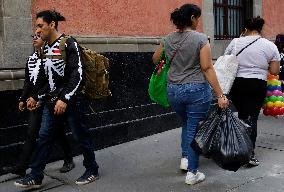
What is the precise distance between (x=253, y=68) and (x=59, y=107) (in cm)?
234

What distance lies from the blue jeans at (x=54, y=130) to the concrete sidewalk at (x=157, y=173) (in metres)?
0.37

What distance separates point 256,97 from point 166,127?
2341mm

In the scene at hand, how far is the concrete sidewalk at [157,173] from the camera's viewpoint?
163 inches

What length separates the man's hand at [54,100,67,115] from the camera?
3.81 meters

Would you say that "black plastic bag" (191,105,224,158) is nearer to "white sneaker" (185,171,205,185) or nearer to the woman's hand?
the woman's hand

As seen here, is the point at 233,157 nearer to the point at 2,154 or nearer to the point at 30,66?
the point at 30,66

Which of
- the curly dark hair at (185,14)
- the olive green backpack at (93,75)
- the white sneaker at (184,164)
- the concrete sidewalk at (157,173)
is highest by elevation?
the curly dark hair at (185,14)

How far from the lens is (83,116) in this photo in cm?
422

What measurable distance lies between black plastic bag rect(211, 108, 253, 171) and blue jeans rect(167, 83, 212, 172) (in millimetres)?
261

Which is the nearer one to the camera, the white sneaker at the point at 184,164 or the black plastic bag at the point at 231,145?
the black plastic bag at the point at 231,145

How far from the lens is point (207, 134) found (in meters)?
3.88

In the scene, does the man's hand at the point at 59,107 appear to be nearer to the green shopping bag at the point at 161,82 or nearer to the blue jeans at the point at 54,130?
the blue jeans at the point at 54,130

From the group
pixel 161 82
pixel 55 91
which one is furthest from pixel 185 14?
pixel 55 91

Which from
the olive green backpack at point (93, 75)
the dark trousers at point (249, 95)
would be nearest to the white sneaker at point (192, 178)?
the dark trousers at point (249, 95)
